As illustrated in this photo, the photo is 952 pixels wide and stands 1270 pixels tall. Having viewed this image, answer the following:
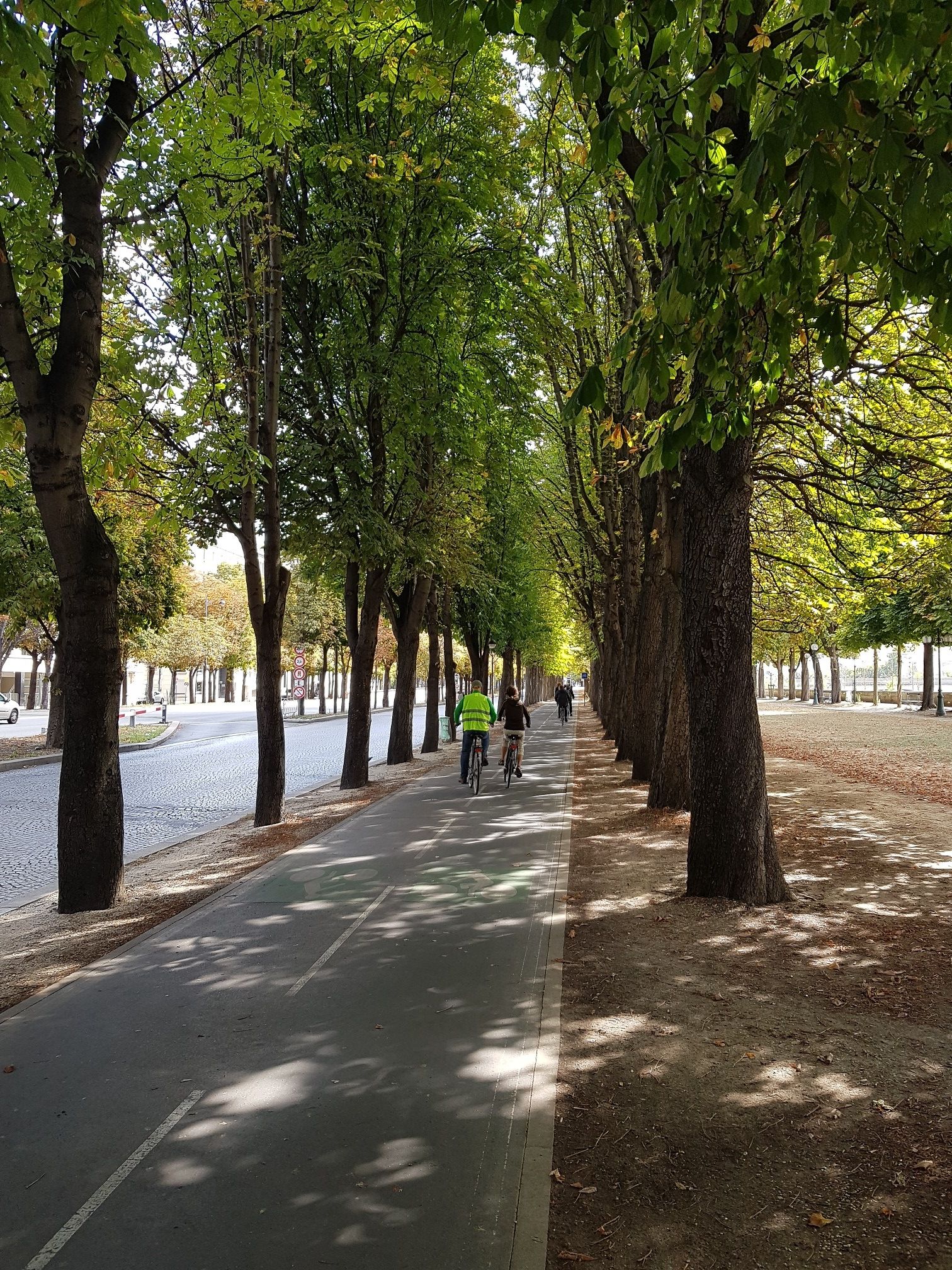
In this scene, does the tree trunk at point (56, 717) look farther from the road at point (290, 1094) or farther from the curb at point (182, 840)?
the road at point (290, 1094)

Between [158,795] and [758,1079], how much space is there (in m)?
15.2

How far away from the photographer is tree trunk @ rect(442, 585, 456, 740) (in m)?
27.5

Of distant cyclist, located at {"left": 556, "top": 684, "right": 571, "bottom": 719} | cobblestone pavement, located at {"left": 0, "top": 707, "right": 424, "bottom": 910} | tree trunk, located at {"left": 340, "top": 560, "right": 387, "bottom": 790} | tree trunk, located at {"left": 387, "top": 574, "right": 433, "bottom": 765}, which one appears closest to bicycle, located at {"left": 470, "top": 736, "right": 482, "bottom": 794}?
tree trunk, located at {"left": 340, "top": 560, "right": 387, "bottom": 790}

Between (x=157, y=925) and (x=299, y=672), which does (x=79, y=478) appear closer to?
(x=157, y=925)

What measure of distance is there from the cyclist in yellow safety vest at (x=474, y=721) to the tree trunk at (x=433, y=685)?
31.2 ft

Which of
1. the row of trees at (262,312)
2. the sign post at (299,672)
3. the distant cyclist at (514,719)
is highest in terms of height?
the row of trees at (262,312)

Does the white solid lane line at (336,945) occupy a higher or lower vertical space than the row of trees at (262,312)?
lower

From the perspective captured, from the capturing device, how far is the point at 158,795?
17.5 m

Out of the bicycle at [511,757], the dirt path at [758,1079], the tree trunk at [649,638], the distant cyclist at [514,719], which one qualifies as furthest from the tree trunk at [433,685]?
the dirt path at [758,1079]

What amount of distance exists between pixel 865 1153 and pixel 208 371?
11345 millimetres

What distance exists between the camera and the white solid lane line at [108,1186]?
3.29 metres

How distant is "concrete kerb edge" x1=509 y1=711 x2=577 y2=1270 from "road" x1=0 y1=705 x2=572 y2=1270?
0.05 feet

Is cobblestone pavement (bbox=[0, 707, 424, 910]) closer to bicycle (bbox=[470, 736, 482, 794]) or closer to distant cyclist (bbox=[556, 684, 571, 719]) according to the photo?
bicycle (bbox=[470, 736, 482, 794])

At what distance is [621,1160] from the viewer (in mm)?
3855
